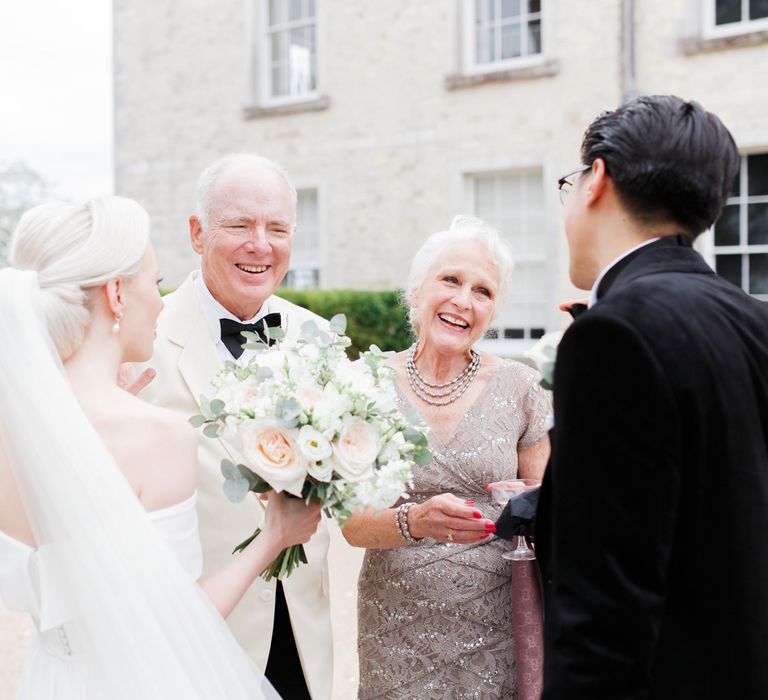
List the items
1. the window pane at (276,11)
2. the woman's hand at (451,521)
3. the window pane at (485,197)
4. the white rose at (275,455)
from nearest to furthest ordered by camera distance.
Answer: the white rose at (275,455), the woman's hand at (451,521), the window pane at (485,197), the window pane at (276,11)

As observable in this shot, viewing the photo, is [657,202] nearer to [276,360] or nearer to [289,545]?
[276,360]

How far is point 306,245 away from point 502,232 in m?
3.71

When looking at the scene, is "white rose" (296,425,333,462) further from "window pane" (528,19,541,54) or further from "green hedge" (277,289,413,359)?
"window pane" (528,19,541,54)

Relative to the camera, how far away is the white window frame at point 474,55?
41.4 feet

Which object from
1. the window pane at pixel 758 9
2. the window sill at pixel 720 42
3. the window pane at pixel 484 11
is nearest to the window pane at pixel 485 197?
the window pane at pixel 484 11

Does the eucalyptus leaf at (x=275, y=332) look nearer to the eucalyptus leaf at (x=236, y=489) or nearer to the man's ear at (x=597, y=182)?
the eucalyptus leaf at (x=236, y=489)

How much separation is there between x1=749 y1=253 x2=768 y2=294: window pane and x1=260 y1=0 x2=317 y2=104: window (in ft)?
24.4

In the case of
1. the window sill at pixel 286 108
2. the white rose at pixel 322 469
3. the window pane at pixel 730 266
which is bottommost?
the white rose at pixel 322 469

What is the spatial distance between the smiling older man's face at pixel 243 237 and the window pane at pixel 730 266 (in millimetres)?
9892

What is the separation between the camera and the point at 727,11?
37.8ft

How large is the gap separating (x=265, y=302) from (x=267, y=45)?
42.7 ft

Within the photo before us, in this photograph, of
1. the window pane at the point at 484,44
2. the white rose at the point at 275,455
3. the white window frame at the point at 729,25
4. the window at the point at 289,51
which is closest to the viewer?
the white rose at the point at 275,455

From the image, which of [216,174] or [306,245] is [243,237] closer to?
[216,174]

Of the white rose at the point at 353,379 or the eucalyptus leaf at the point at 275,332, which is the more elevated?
the eucalyptus leaf at the point at 275,332
